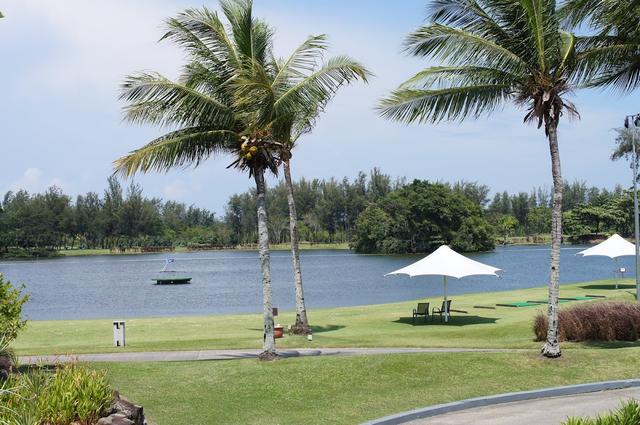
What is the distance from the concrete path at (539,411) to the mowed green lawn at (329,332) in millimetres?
5444

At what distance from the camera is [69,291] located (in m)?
65.0

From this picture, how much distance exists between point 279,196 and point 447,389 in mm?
147712

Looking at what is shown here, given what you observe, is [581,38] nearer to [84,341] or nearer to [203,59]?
[203,59]

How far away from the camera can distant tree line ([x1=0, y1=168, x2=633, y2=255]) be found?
125 metres

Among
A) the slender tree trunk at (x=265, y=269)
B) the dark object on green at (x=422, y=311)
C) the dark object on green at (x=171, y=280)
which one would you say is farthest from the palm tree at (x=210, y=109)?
the dark object on green at (x=171, y=280)

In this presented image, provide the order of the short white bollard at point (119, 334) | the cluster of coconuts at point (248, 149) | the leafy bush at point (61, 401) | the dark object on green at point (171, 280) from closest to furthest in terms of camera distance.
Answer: the leafy bush at point (61, 401) → the cluster of coconuts at point (248, 149) → the short white bollard at point (119, 334) → the dark object on green at point (171, 280)

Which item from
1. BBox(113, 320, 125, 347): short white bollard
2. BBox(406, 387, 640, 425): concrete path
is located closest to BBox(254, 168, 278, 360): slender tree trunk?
BBox(406, 387, 640, 425): concrete path

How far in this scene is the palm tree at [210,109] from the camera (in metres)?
16.5

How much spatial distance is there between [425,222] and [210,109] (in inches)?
4253

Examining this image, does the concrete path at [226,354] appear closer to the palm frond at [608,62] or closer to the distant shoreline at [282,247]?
the palm frond at [608,62]

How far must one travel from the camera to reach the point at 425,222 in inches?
4833

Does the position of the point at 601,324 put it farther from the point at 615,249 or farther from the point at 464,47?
the point at 615,249

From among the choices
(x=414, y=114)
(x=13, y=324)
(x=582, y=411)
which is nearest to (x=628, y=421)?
(x=582, y=411)

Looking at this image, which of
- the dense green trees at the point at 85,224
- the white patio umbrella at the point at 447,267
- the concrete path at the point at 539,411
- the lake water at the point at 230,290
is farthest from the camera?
the dense green trees at the point at 85,224
